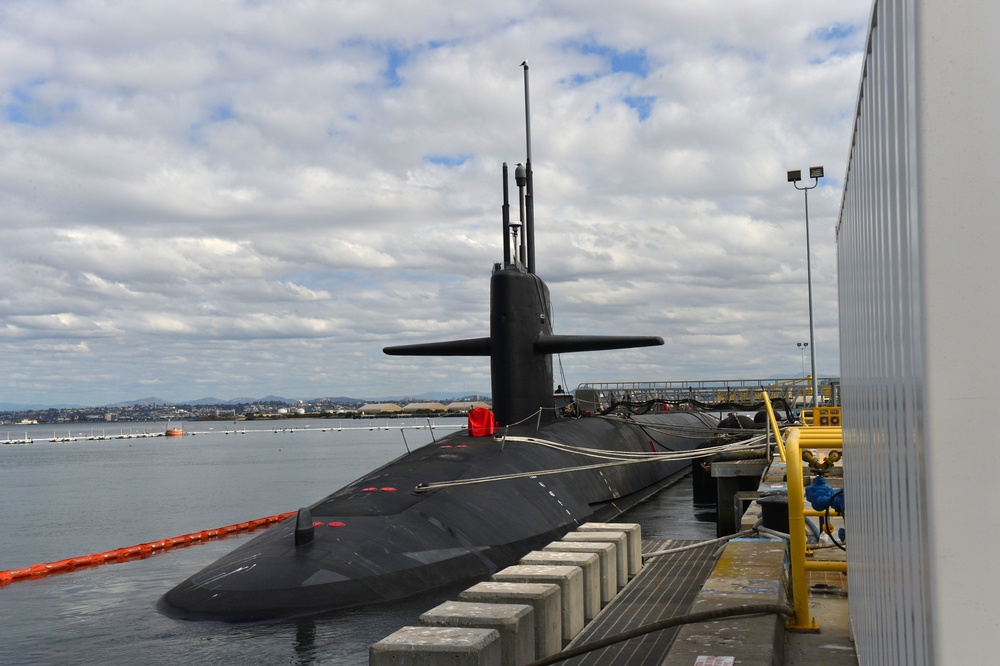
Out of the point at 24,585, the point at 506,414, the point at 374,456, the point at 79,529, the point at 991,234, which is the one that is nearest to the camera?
the point at 991,234

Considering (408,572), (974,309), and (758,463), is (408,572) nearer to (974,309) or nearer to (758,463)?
(758,463)

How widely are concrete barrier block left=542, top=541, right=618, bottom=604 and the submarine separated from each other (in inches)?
158

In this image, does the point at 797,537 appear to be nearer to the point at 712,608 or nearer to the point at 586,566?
the point at 712,608

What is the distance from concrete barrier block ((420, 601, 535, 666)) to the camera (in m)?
6.71

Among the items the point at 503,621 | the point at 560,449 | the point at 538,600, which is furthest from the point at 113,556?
the point at 503,621

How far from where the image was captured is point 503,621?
6703mm

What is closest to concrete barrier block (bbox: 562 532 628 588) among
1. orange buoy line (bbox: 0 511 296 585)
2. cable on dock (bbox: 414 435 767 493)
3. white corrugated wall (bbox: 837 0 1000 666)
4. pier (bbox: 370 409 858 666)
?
pier (bbox: 370 409 858 666)

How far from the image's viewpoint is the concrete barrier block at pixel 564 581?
317 inches

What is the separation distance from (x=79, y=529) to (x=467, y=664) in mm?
29895

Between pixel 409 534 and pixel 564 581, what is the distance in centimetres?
615

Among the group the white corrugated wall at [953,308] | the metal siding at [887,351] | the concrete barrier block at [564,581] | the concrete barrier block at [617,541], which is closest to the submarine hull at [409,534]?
the concrete barrier block at [617,541]

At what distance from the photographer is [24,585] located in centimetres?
1934

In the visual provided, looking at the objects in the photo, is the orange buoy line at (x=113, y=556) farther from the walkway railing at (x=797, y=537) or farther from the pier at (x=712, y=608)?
the walkway railing at (x=797, y=537)

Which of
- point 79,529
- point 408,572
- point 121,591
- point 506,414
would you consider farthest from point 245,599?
point 79,529
